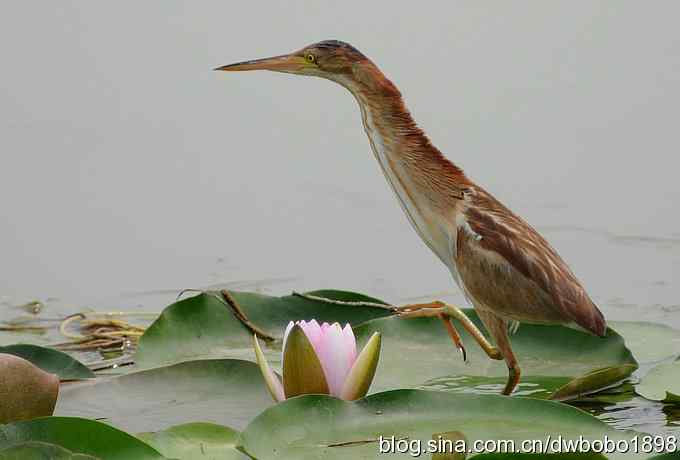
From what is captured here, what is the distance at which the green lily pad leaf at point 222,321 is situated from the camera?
8.81 ft

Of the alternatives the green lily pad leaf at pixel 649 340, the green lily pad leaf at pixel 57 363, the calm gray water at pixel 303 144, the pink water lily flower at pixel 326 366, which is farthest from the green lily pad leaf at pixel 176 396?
the calm gray water at pixel 303 144

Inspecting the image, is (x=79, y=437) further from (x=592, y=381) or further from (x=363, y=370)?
(x=592, y=381)

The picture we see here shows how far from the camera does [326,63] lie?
2668 mm

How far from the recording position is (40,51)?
17.7 feet

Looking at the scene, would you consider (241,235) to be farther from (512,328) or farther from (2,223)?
(512,328)

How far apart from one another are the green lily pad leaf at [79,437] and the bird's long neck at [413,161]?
1000 millimetres

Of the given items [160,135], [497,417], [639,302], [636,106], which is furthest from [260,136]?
[497,417]

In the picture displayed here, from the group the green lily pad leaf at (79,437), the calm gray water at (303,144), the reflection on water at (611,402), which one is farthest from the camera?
the calm gray water at (303,144)

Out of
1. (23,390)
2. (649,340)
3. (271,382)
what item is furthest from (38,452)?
(649,340)

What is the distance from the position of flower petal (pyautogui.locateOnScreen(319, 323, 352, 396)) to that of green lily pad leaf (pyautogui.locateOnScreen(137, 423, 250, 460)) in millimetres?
206

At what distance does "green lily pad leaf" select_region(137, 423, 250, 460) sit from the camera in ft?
6.49

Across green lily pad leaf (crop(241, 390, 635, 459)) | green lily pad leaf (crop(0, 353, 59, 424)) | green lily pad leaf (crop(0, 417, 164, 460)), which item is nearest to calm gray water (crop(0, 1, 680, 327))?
green lily pad leaf (crop(241, 390, 635, 459))

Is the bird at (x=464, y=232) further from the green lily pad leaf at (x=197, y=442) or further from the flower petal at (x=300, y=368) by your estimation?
the green lily pad leaf at (x=197, y=442)

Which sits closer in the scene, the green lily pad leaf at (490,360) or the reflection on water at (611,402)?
the reflection on water at (611,402)
